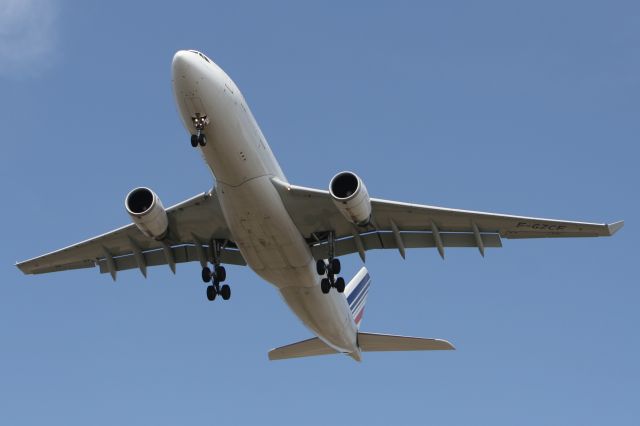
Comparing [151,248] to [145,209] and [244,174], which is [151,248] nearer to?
[145,209]

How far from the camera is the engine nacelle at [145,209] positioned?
25.4 m

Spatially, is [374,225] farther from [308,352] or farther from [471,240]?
[308,352]

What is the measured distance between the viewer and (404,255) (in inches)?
1064

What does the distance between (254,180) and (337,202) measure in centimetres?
210

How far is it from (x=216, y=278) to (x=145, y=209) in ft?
11.3

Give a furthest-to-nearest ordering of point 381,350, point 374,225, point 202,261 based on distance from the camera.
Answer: point 381,350 < point 202,261 < point 374,225

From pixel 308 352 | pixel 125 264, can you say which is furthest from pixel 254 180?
pixel 308 352

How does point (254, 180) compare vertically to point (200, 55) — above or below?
below

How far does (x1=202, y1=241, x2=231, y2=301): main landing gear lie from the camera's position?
27859 millimetres

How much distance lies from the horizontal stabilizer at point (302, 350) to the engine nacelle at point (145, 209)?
8600mm

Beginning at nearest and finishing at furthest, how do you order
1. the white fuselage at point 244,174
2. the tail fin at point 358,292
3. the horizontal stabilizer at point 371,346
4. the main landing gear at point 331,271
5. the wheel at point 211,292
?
the white fuselage at point 244,174 → the main landing gear at point 331,271 → the wheel at point 211,292 → the horizontal stabilizer at point 371,346 → the tail fin at point 358,292

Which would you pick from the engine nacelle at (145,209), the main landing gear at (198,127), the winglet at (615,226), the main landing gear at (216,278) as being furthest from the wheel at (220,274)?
the winglet at (615,226)

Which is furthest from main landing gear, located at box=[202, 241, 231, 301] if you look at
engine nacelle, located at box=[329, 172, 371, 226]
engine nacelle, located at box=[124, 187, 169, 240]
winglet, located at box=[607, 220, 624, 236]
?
winglet, located at box=[607, 220, 624, 236]

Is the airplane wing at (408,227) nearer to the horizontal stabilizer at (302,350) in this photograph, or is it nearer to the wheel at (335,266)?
the wheel at (335,266)
